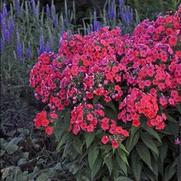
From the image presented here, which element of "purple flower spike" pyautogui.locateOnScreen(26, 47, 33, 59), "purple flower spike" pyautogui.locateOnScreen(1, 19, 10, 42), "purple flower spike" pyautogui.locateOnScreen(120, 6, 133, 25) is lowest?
"purple flower spike" pyautogui.locateOnScreen(26, 47, 33, 59)

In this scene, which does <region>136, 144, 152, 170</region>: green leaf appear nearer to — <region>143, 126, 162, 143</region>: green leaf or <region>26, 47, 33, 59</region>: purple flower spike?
<region>143, 126, 162, 143</region>: green leaf

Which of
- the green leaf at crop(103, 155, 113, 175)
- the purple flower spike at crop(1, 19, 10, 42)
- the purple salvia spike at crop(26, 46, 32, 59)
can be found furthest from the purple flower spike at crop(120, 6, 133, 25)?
the green leaf at crop(103, 155, 113, 175)

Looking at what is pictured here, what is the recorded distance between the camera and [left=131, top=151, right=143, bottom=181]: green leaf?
3729 millimetres

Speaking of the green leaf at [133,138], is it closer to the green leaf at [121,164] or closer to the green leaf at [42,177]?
the green leaf at [121,164]

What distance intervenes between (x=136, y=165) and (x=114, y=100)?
42 cm

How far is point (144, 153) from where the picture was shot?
367 centimetres

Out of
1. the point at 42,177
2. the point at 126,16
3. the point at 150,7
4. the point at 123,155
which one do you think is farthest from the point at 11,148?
the point at 150,7

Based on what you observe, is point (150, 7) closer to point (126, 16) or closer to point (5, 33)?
point (126, 16)

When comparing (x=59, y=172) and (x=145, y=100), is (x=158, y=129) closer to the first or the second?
(x=145, y=100)

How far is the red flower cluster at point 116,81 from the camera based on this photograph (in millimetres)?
3602

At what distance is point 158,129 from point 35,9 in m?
2.86

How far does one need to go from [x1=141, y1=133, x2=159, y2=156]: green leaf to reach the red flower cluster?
0.10 meters

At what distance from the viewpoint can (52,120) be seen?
151 inches

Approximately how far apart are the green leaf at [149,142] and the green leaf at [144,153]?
60 mm
